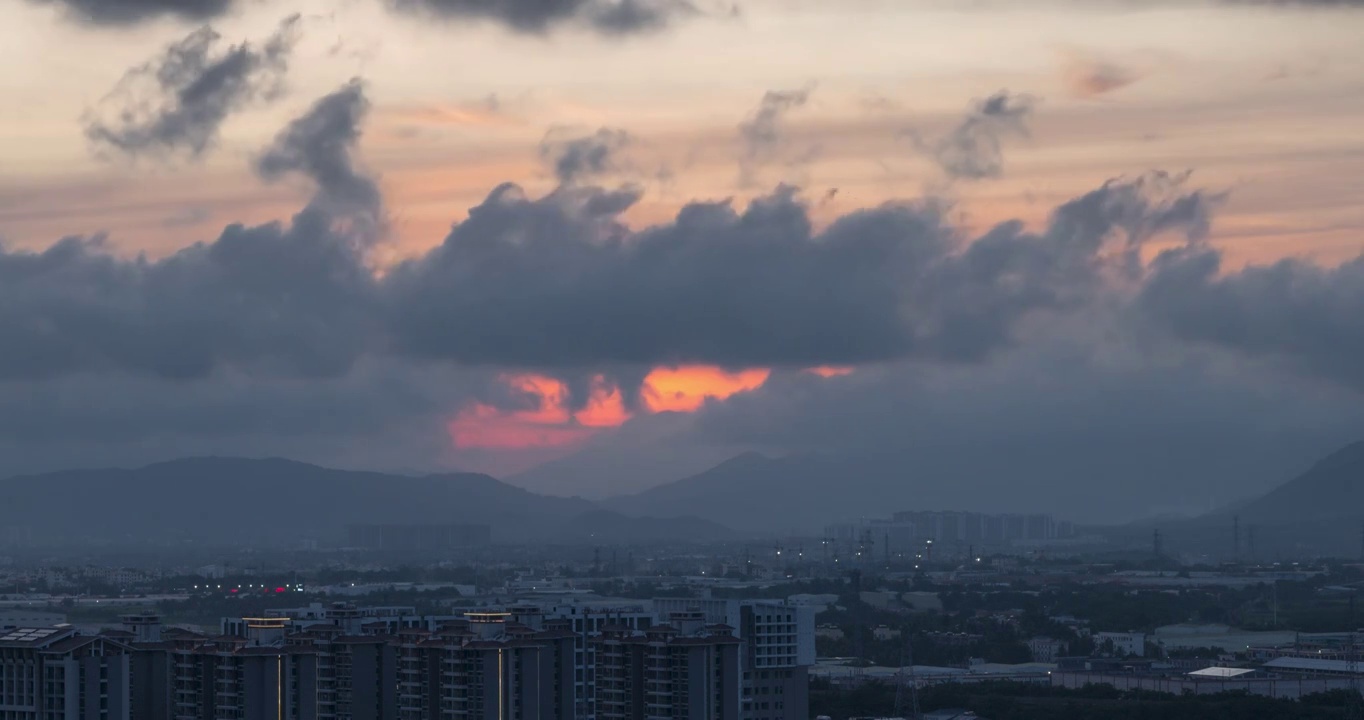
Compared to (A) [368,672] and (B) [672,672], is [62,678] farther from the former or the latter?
(B) [672,672]

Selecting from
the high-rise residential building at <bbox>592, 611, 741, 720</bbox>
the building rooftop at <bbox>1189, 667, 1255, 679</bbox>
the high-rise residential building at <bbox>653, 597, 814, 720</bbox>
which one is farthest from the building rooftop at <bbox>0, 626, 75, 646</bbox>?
the building rooftop at <bbox>1189, 667, 1255, 679</bbox>

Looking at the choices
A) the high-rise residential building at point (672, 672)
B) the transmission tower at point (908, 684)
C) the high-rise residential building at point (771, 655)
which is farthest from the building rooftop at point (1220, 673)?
the high-rise residential building at point (672, 672)

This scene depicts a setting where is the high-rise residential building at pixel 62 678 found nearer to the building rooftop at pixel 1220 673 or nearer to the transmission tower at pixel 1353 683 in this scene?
the transmission tower at pixel 1353 683

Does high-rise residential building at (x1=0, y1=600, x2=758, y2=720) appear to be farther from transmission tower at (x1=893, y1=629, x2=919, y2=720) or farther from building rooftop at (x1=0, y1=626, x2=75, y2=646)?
transmission tower at (x1=893, y1=629, x2=919, y2=720)

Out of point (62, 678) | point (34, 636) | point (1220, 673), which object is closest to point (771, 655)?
point (34, 636)

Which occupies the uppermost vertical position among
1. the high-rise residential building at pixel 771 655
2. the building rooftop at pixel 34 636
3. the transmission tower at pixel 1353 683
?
the building rooftop at pixel 34 636

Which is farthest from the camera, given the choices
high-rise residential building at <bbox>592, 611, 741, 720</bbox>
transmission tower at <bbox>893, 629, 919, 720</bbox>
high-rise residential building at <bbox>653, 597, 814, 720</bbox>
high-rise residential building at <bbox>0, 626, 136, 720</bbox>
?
transmission tower at <bbox>893, 629, 919, 720</bbox>

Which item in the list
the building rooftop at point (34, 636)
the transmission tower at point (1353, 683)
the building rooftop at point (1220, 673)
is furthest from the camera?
the building rooftop at point (1220, 673)

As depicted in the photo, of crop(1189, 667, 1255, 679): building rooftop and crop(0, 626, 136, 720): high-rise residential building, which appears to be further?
crop(1189, 667, 1255, 679): building rooftop
